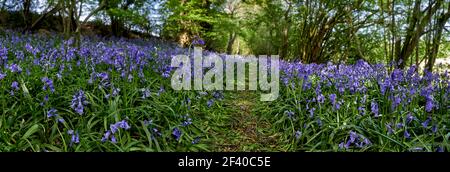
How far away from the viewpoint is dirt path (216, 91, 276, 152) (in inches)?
118

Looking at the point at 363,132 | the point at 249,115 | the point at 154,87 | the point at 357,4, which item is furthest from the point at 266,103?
the point at 357,4

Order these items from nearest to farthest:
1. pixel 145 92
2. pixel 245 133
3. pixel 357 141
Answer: pixel 357 141
pixel 145 92
pixel 245 133

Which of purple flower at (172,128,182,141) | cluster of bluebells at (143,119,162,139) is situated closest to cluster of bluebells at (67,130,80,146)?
cluster of bluebells at (143,119,162,139)

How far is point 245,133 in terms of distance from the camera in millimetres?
3416

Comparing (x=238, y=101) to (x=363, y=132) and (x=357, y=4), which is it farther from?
(x=357, y=4)

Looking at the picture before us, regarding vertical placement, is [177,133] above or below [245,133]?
above

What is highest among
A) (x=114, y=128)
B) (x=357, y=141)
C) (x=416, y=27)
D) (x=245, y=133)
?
(x=416, y=27)

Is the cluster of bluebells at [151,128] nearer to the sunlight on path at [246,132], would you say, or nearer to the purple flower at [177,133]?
the purple flower at [177,133]

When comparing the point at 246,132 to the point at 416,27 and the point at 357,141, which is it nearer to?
the point at 357,141

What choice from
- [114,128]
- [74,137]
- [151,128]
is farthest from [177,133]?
[74,137]

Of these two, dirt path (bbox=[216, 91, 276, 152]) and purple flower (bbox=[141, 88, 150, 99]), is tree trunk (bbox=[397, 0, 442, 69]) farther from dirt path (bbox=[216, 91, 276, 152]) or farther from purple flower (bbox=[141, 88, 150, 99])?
purple flower (bbox=[141, 88, 150, 99])

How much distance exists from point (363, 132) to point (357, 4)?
7652 millimetres

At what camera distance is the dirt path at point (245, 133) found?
300 centimetres

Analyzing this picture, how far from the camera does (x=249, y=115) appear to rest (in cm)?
417
